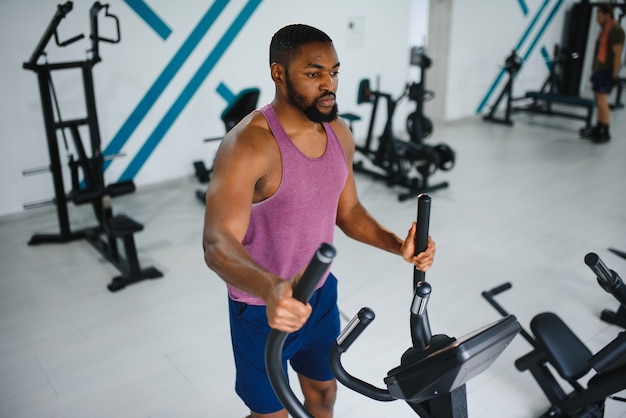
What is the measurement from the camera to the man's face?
1240mm

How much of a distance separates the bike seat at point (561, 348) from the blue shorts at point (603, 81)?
497 centimetres

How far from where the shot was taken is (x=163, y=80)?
4.57 metres

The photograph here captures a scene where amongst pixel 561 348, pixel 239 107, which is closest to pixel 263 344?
pixel 561 348

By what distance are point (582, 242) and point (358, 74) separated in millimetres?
3063

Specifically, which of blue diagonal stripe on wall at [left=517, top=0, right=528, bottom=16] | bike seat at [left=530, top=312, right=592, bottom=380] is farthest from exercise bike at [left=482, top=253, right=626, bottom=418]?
blue diagonal stripe on wall at [left=517, top=0, right=528, bottom=16]

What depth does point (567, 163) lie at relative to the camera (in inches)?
206

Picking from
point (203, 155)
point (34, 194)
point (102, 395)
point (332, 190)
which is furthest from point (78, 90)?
point (332, 190)

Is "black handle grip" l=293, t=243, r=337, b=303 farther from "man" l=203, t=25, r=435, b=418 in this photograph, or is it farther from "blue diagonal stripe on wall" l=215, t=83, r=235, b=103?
"blue diagonal stripe on wall" l=215, t=83, r=235, b=103

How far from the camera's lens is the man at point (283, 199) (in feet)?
3.97

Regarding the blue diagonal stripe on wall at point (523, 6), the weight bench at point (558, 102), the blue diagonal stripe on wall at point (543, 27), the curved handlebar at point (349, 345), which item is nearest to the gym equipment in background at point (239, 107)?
the curved handlebar at point (349, 345)

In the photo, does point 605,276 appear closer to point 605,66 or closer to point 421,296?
point 421,296

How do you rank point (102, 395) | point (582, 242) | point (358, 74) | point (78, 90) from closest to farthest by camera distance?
point (102, 395) → point (582, 242) → point (78, 90) → point (358, 74)

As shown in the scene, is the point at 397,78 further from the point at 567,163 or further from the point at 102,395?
the point at 102,395

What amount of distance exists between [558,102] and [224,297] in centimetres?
532
